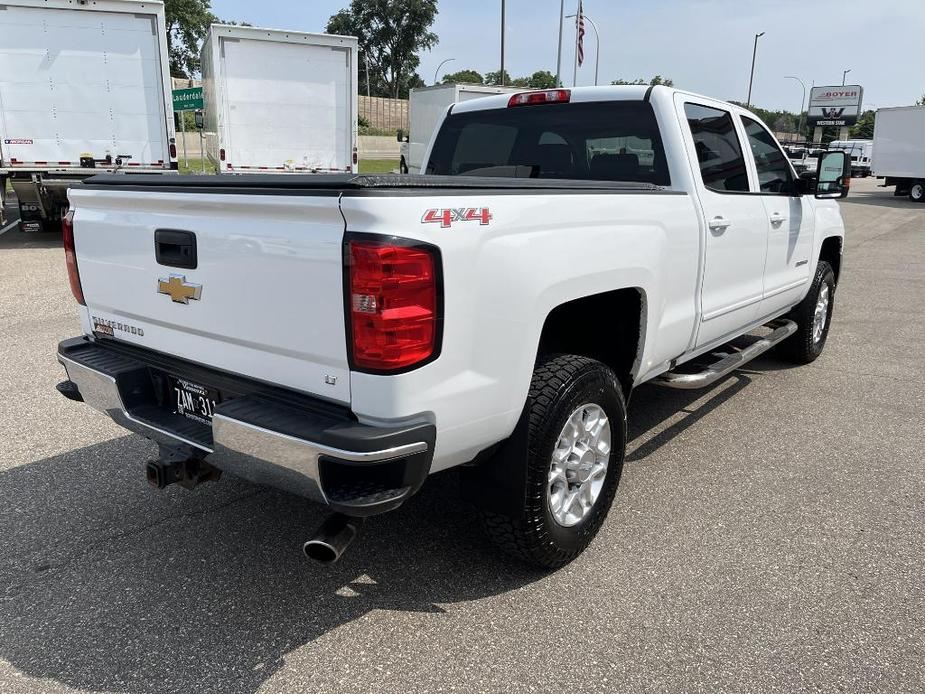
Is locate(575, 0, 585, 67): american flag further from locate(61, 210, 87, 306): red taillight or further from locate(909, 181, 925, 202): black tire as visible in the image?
locate(61, 210, 87, 306): red taillight

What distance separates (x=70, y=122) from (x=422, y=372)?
12068mm

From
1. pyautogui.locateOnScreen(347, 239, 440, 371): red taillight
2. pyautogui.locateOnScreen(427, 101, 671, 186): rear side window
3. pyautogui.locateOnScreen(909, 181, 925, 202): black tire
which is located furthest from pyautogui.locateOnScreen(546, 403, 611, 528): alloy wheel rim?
pyautogui.locateOnScreen(909, 181, 925, 202): black tire

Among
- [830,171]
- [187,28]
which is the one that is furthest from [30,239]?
[187,28]

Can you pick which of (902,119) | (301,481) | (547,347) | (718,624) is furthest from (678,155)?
(902,119)

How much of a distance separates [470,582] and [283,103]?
12.7m

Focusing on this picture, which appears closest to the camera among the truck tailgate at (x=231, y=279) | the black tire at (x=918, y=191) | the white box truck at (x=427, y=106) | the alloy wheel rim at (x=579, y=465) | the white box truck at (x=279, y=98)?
the truck tailgate at (x=231, y=279)

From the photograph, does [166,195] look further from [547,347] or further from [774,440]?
[774,440]

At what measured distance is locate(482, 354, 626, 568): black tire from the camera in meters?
2.73

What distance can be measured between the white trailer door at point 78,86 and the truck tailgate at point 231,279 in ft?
33.7

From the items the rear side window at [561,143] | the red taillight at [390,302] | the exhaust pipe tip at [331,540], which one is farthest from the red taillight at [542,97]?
the exhaust pipe tip at [331,540]

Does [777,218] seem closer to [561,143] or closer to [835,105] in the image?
[561,143]

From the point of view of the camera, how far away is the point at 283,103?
13898 mm

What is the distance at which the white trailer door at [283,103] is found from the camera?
1352 cm

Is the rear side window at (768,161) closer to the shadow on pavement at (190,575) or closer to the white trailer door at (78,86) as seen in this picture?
the shadow on pavement at (190,575)
